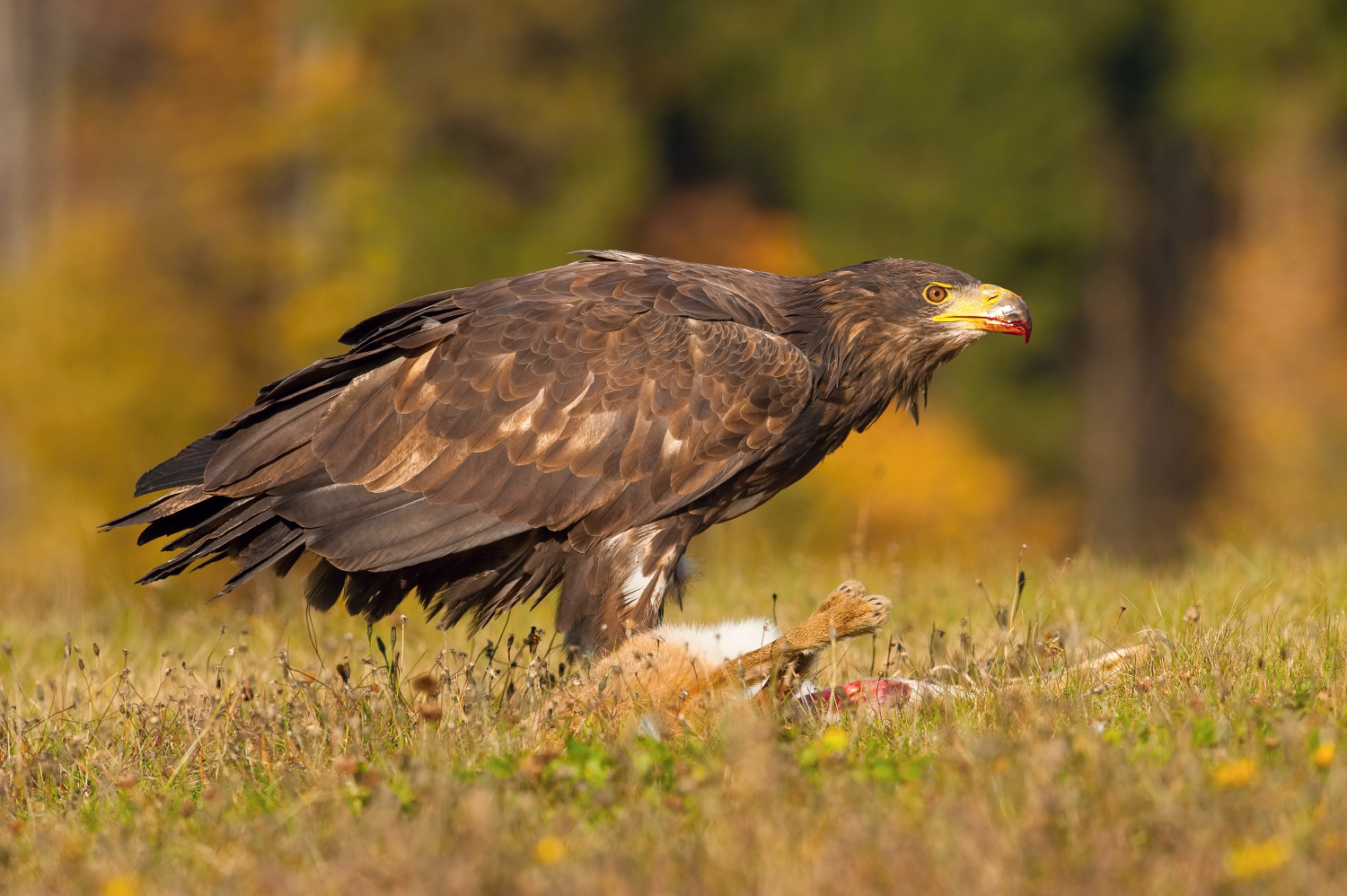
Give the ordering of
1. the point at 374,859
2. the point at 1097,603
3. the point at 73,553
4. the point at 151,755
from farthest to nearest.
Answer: the point at 73,553, the point at 1097,603, the point at 151,755, the point at 374,859

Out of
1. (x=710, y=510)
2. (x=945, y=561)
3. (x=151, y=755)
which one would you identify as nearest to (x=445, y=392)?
(x=710, y=510)

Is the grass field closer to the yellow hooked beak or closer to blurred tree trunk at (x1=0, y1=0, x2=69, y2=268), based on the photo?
the yellow hooked beak

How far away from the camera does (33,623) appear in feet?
27.6

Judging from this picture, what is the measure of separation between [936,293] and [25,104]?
24.6m

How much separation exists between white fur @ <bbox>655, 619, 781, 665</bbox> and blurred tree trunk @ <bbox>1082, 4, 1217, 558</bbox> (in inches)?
907

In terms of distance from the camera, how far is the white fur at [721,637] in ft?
18.5

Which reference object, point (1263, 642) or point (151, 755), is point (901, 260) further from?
point (151, 755)

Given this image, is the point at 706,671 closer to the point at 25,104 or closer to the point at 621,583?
the point at 621,583

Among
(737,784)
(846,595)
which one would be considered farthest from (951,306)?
(737,784)

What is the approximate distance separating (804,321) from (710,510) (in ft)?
2.87

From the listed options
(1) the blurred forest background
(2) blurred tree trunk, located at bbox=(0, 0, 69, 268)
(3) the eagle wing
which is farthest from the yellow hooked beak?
(2) blurred tree trunk, located at bbox=(0, 0, 69, 268)

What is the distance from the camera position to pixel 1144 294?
99.7 ft

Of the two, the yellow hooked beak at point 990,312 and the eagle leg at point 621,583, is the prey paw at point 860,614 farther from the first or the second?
the yellow hooked beak at point 990,312

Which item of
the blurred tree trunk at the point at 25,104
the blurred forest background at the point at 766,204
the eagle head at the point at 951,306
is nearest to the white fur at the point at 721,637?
the eagle head at the point at 951,306
